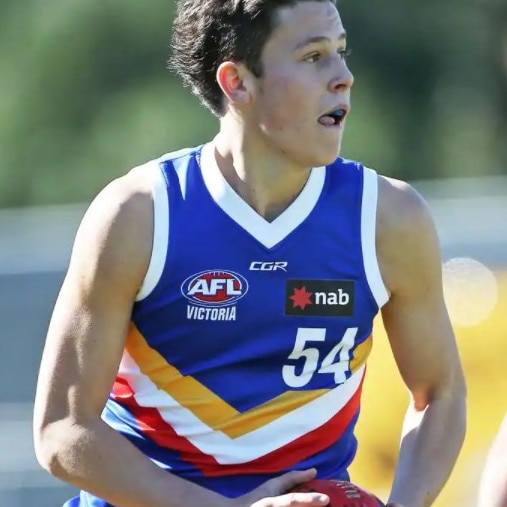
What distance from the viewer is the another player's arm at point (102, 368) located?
14.5 ft

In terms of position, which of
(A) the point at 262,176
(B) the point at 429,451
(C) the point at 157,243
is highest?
(A) the point at 262,176

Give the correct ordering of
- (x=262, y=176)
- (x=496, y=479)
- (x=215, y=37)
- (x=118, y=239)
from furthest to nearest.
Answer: (x=215, y=37) < (x=262, y=176) < (x=118, y=239) < (x=496, y=479)

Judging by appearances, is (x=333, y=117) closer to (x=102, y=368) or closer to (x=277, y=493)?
(x=102, y=368)

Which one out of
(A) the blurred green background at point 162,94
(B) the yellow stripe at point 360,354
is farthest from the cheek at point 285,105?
(A) the blurred green background at point 162,94

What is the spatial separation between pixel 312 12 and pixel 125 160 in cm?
1362

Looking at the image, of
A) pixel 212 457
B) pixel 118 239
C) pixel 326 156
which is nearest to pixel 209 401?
pixel 212 457

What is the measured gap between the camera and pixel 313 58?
178 inches

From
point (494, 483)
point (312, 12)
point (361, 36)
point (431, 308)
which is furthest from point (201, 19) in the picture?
point (361, 36)

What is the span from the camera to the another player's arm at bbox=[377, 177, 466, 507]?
4.62 m

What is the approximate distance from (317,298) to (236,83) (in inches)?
26.8

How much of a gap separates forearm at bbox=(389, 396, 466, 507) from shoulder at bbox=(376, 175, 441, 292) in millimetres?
398

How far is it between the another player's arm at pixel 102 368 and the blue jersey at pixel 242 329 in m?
0.09

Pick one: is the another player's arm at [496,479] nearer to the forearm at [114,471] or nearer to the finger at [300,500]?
the finger at [300,500]

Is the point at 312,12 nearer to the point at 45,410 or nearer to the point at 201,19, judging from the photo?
the point at 201,19
